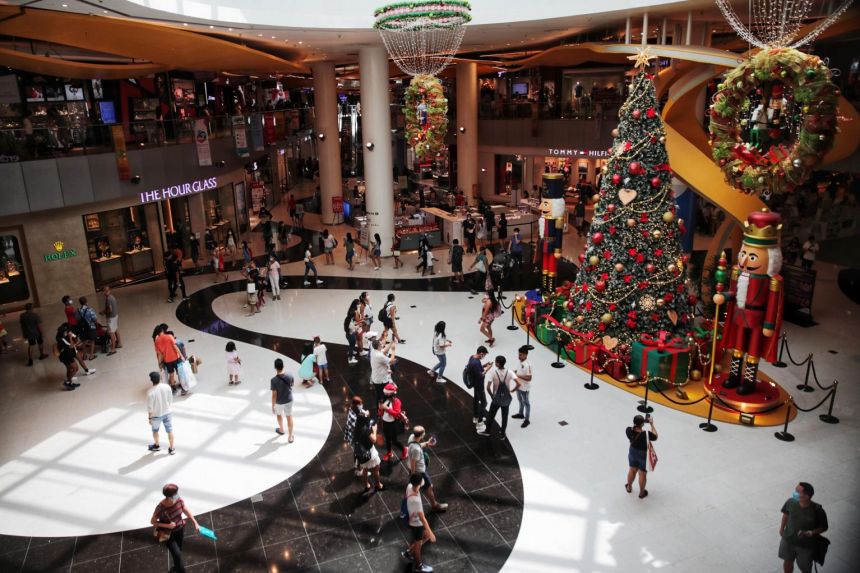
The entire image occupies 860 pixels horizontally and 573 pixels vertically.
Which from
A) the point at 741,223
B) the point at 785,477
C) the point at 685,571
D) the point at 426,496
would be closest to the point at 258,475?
the point at 426,496

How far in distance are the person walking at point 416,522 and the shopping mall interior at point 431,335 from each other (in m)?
0.03

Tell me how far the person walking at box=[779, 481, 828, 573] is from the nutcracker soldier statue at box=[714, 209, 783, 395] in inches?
144

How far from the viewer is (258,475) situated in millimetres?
8445

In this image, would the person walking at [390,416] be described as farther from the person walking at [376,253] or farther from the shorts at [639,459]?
the person walking at [376,253]

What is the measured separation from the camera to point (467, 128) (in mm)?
29047

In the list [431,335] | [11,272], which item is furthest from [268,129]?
[431,335]

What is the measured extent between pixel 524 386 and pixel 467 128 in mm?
21768

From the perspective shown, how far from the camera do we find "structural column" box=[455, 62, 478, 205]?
28.5 meters

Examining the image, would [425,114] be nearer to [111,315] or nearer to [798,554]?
[111,315]

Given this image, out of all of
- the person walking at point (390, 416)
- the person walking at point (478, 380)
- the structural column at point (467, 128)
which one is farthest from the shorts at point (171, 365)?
the structural column at point (467, 128)

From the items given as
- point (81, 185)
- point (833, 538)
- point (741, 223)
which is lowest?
point (833, 538)

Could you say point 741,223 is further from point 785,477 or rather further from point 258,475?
point 258,475

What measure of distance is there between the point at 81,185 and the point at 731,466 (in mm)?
15568

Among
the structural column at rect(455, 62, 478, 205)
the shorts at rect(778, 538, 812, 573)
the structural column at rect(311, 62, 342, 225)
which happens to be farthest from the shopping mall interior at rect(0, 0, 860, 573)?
the structural column at rect(455, 62, 478, 205)
